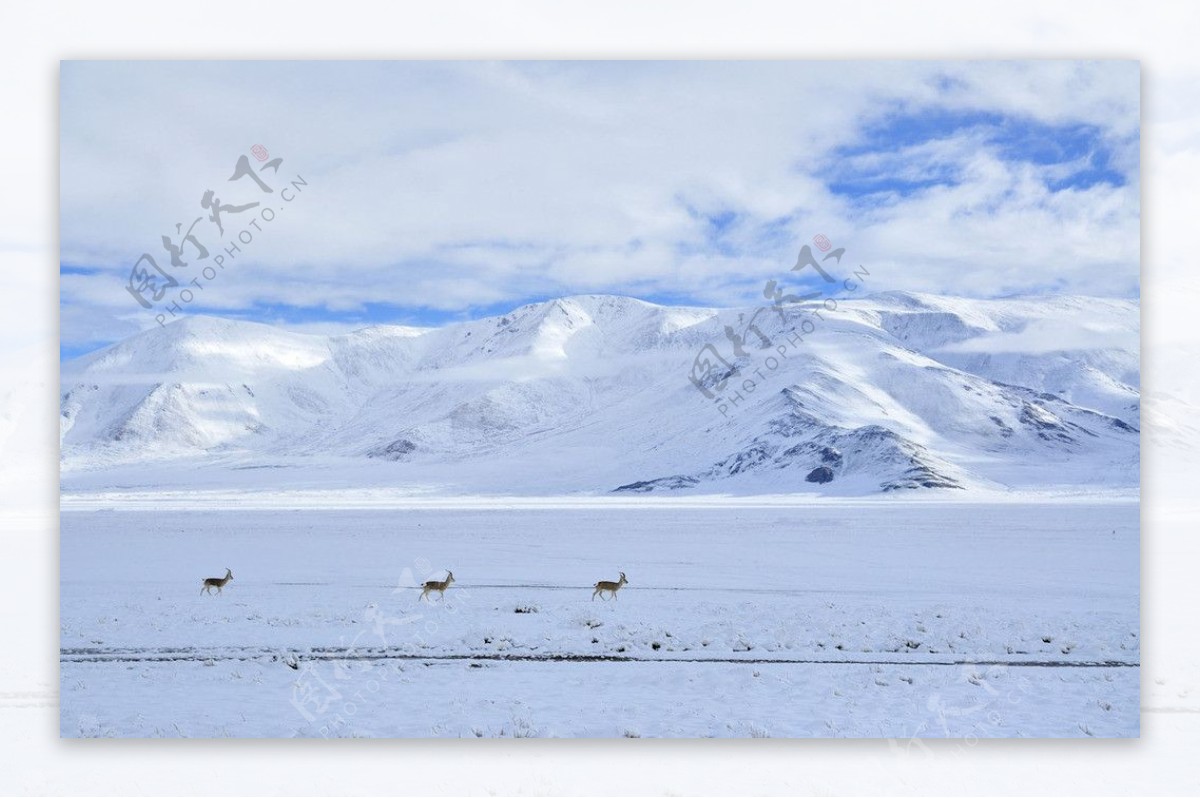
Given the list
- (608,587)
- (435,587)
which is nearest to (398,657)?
(435,587)

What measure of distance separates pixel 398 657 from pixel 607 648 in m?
2.17

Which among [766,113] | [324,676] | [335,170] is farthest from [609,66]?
[324,676]

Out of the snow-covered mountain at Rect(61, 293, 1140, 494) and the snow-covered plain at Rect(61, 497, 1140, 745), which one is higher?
the snow-covered mountain at Rect(61, 293, 1140, 494)

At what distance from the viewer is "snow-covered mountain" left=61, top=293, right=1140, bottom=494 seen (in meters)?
11.8

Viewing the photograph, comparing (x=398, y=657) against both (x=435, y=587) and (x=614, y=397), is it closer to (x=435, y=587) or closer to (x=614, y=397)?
(x=435, y=587)

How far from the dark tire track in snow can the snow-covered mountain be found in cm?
190

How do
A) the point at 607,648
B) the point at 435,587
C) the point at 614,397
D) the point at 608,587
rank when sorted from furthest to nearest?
1. the point at 614,397
2. the point at 608,587
3. the point at 435,587
4. the point at 607,648

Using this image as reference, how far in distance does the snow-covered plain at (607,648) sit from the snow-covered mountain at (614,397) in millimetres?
1414

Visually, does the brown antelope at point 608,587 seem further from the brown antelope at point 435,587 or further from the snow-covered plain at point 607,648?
the brown antelope at point 435,587

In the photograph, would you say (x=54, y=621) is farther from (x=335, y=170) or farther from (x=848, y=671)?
(x=848, y=671)

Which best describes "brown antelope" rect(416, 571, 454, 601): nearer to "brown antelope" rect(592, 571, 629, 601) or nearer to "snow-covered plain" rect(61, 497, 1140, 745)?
"snow-covered plain" rect(61, 497, 1140, 745)

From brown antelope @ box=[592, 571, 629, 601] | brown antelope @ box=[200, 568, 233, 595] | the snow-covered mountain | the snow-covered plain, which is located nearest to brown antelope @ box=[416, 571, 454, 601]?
the snow-covered plain

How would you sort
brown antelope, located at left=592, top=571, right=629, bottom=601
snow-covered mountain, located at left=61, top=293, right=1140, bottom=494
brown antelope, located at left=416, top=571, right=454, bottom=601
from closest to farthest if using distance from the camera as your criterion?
brown antelope, located at left=416, top=571, right=454, bottom=601, brown antelope, located at left=592, top=571, right=629, bottom=601, snow-covered mountain, located at left=61, top=293, right=1140, bottom=494

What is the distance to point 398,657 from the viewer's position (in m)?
9.74
